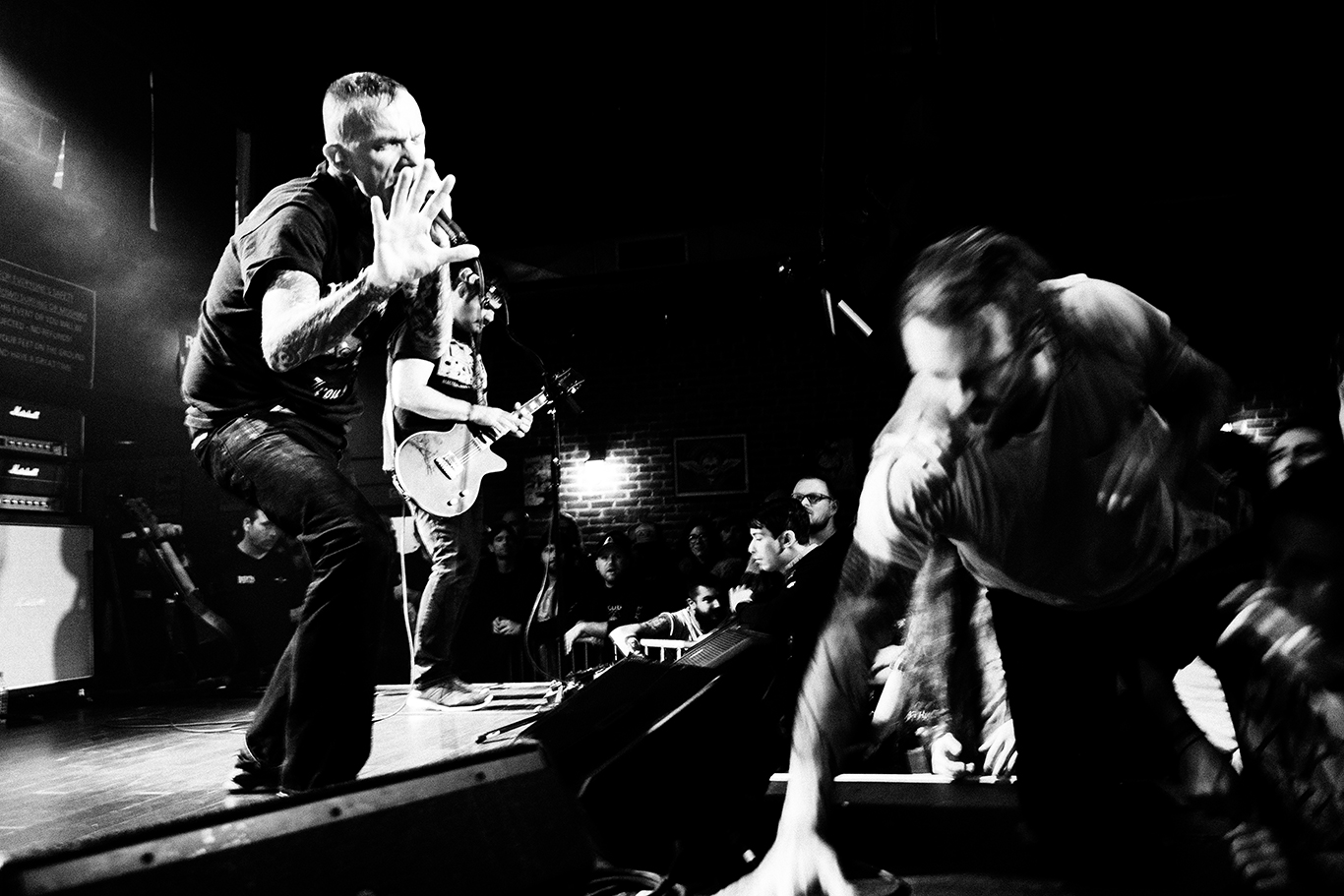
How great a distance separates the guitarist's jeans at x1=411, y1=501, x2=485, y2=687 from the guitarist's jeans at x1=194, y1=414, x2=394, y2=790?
1735 mm

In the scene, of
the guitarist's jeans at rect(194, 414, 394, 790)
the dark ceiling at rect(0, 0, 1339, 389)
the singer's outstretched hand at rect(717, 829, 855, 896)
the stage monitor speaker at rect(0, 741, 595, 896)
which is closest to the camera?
the stage monitor speaker at rect(0, 741, 595, 896)

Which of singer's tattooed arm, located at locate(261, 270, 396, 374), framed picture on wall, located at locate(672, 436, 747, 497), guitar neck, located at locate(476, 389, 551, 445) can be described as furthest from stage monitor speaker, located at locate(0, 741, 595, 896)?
framed picture on wall, located at locate(672, 436, 747, 497)

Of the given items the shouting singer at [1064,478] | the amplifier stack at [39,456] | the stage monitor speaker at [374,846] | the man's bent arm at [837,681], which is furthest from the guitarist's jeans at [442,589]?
the amplifier stack at [39,456]

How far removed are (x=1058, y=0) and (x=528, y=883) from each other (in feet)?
17.2

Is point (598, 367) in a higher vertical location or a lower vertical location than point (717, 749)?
higher

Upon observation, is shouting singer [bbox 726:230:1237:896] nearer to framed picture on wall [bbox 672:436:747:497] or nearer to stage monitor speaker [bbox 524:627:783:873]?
stage monitor speaker [bbox 524:627:783:873]

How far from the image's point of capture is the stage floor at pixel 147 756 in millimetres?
2057

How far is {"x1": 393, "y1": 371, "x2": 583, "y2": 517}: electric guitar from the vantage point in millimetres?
3674

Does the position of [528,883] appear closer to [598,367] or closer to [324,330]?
[324,330]

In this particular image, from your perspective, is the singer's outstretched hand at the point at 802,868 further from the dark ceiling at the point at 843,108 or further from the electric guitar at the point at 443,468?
the dark ceiling at the point at 843,108

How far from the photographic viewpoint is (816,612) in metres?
2.06

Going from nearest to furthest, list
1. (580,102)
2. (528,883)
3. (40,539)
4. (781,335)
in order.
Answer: (528,883), (40,539), (580,102), (781,335)

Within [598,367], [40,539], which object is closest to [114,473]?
[40,539]

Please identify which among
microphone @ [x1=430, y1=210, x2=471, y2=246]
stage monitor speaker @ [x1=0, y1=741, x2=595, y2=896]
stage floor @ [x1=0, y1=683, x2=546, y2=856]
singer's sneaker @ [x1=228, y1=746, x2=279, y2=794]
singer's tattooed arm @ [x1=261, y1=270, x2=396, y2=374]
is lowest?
stage floor @ [x1=0, y1=683, x2=546, y2=856]
